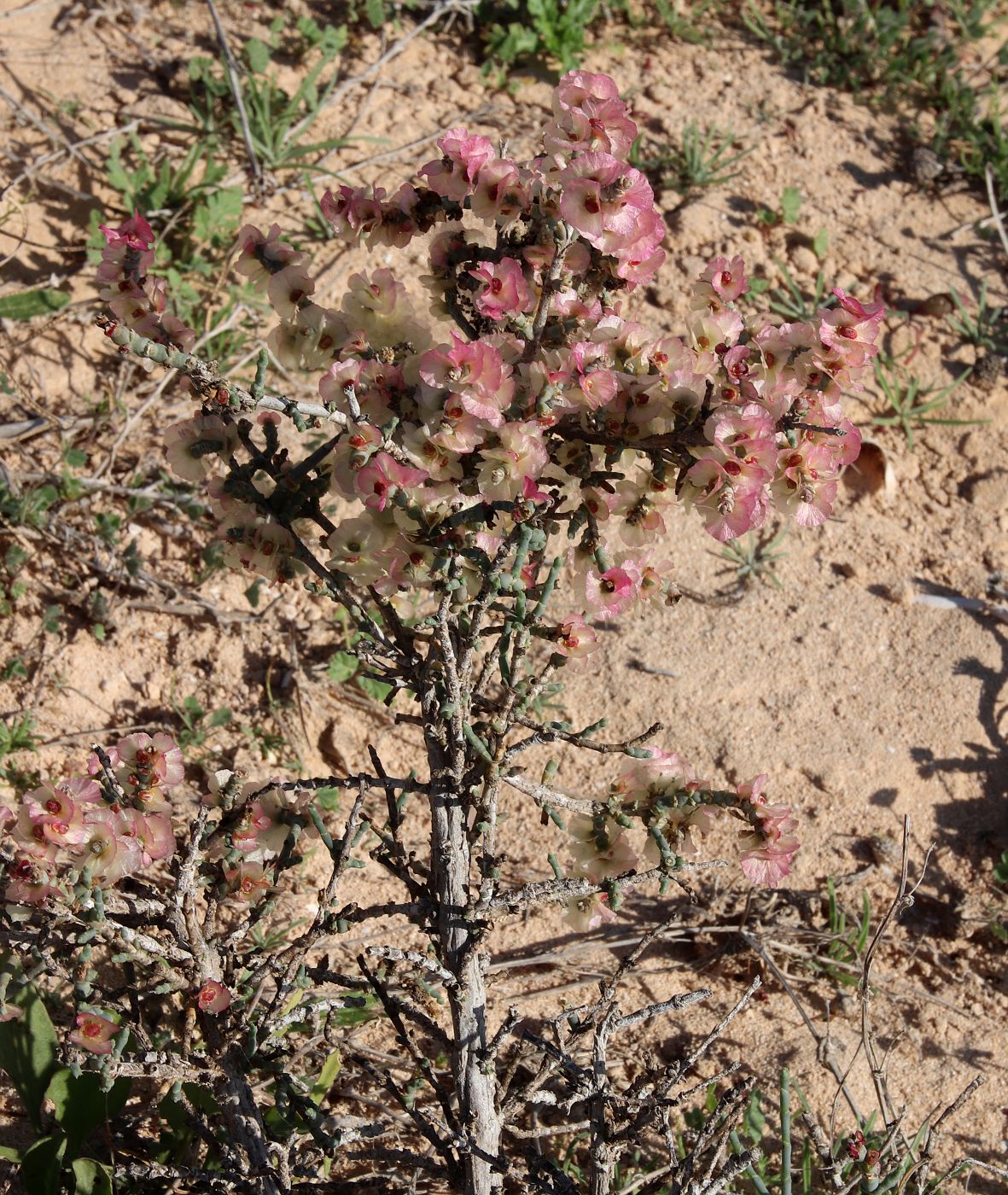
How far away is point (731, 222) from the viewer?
4344 mm

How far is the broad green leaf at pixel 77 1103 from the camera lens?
230cm

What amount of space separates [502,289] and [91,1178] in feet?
5.94

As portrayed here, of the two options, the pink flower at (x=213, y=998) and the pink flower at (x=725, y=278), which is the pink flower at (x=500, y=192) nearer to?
the pink flower at (x=725, y=278)

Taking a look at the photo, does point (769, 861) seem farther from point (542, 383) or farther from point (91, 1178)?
point (91, 1178)

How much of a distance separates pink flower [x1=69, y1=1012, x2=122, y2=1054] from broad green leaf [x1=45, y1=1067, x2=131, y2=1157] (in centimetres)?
55

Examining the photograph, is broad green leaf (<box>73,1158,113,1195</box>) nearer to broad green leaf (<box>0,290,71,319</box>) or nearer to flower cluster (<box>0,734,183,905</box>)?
flower cluster (<box>0,734,183,905</box>)

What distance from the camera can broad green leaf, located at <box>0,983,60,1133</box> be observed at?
2340 millimetres

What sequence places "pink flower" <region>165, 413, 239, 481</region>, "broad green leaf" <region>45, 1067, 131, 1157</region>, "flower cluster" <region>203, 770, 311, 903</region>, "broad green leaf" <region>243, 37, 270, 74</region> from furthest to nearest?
1. "broad green leaf" <region>243, 37, 270, 74</region>
2. "broad green leaf" <region>45, 1067, 131, 1157</region>
3. "flower cluster" <region>203, 770, 311, 903</region>
4. "pink flower" <region>165, 413, 239, 481</region>

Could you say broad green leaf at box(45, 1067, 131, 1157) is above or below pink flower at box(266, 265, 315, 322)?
below

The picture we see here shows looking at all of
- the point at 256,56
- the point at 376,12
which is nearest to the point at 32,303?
the point at 256,56

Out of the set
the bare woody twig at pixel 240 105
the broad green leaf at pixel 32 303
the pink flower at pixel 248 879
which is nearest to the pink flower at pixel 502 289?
the pink flower at pixel 248 879

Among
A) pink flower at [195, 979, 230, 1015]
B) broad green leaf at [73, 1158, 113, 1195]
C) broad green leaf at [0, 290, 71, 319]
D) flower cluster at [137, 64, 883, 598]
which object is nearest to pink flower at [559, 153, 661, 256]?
flower cluster at [137, 64, 883, 598]

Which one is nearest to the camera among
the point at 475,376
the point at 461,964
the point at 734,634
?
the point at 475,376

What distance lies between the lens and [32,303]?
365cm
